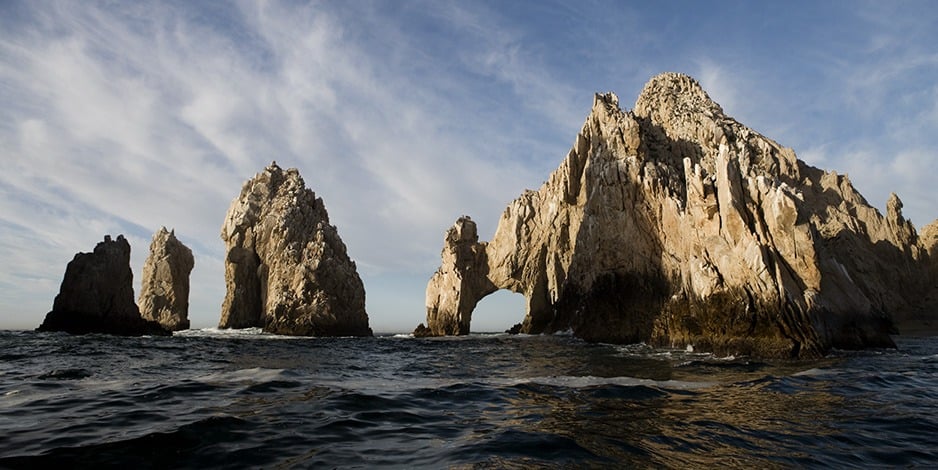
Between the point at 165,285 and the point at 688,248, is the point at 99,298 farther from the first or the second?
the point at 688,248

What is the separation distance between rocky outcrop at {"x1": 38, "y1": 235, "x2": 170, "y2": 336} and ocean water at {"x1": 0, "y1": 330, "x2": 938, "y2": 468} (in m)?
37.7

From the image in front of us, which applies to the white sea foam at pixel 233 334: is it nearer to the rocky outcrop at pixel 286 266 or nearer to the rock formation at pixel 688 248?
the rocky outcrop at pixel 286 266

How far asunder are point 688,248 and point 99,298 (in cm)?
5291

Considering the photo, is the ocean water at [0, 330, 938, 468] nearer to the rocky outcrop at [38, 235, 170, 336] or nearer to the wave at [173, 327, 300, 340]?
the wave at [173, 327, 300, 340]

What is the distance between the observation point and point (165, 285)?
233 ft

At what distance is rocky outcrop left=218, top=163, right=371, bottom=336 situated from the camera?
56250 millimetres

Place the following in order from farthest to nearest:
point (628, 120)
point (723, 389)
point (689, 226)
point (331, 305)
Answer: point (331, 305) < point (628, 120) < point (689, 226) < point (723, 389)

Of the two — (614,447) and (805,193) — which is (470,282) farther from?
(614,447)

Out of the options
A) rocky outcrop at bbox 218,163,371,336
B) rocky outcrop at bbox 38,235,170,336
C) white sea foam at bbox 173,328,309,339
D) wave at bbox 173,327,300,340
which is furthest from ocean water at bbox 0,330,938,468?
rocky outcrop at bbox 218,163,371,336

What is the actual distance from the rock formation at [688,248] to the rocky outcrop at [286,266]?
11.8m

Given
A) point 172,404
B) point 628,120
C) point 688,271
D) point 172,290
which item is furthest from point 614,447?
point 172,290

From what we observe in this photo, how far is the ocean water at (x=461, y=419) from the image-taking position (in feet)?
20.3

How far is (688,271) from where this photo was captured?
97.6 ft

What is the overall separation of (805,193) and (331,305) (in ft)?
203
